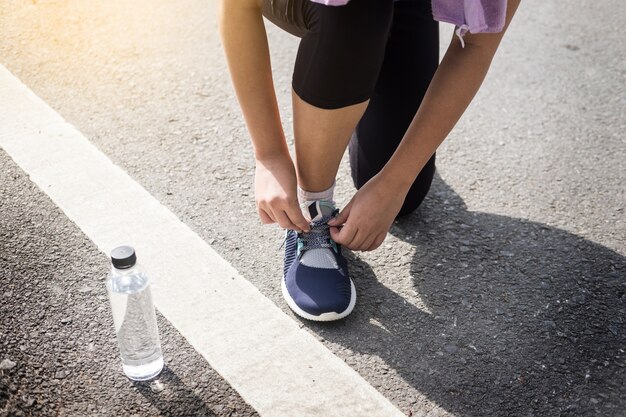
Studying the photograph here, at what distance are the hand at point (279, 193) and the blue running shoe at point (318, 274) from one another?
0.28 feet

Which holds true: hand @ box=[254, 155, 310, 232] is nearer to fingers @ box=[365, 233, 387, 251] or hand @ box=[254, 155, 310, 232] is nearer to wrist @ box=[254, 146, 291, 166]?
wrist @ box=[254, 146, 291, 166]

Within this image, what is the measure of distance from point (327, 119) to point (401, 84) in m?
0.46

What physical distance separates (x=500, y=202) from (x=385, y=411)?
3.33 feet

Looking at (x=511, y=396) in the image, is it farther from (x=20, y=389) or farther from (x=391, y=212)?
(x=20, y=389)

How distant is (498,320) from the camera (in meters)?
2.06

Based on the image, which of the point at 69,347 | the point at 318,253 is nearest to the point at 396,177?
the point at 318,253

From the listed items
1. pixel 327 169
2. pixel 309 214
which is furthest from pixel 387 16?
pixel 309 214

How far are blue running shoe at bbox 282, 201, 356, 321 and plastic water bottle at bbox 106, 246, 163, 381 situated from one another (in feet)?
1.34

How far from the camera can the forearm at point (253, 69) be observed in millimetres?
1926

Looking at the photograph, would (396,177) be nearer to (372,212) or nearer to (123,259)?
(372,212)

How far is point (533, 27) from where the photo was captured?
3.62 meters

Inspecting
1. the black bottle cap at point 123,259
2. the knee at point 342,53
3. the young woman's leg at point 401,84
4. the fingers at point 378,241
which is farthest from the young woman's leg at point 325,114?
the black bottle cap at point 123,259

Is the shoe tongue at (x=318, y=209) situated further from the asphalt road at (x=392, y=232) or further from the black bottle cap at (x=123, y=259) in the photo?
the black bottle cap at (x=123, y=259)

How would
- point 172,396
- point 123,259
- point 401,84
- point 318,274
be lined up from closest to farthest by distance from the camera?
1. point 123,259
2. point 172,396
3. point 318,274
4. point 401,84
